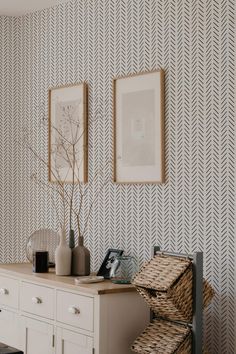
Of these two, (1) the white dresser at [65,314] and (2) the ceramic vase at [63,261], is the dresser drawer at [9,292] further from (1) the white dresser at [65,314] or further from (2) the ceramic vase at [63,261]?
(2) the ceramic vase at [63,261]

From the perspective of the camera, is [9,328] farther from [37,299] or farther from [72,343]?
[72,343]

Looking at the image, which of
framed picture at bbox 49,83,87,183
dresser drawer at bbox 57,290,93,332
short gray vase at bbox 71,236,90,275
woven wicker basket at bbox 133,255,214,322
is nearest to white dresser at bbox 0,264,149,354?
dresser drawer at bbox 57,290,93,332

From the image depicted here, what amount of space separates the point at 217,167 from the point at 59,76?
160 cm

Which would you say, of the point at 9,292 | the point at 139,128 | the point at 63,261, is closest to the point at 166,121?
the point at 139,128

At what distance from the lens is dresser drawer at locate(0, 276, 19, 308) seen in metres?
4.38

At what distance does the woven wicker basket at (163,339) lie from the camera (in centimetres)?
342

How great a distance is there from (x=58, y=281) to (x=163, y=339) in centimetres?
76

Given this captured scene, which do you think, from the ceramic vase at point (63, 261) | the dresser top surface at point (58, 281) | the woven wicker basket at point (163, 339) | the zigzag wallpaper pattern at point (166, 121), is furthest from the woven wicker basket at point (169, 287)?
the ceramic vase at point (63, 261)

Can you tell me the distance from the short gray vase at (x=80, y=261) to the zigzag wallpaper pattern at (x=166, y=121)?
267 millimetres

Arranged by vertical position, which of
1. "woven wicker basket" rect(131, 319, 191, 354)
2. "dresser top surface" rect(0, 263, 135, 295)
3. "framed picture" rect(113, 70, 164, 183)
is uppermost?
"framed picture" rect(113, 70, 164, 183)

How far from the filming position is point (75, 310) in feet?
12.6

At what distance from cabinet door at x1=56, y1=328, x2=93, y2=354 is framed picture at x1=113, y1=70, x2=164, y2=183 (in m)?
0.97

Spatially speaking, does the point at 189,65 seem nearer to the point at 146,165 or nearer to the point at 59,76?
the point at 146,165

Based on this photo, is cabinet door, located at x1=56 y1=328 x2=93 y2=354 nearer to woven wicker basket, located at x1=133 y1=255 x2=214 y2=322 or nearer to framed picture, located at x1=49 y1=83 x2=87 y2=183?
woven wicker basket, located at x1=133 y1=255 x2=214 y2=322
